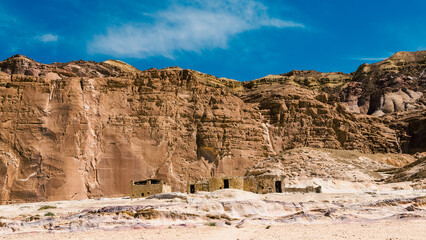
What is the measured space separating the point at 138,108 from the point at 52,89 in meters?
8.48

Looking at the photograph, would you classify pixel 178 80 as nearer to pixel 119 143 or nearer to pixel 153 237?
pixel 119 143

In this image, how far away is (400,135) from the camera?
73.1m

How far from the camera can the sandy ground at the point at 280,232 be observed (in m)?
18.2

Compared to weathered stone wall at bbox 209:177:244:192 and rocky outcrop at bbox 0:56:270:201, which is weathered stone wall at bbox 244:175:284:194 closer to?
weathered stone wall at bbox 209:177:244:192

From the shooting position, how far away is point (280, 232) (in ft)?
64.6

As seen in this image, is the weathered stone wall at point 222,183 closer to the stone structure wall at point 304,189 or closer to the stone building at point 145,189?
the stone structure wall at point 304,189

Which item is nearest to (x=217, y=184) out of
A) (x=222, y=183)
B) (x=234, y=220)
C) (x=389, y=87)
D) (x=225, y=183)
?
(x=222, y=183)

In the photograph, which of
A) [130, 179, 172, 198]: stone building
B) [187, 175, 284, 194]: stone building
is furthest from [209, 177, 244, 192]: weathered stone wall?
[130, 179, 172, 198]: stone building

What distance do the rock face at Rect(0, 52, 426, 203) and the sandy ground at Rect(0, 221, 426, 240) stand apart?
2530 cm

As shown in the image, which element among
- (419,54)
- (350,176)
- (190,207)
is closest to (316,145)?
(350,176)

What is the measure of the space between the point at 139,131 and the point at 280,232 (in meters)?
31.1

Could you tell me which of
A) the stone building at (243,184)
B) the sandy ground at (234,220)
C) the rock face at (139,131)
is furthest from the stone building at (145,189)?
the rock face at (139,131)

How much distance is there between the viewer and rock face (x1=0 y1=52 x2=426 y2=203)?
45500 mm

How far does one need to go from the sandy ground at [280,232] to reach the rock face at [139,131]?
83.0ft
